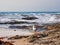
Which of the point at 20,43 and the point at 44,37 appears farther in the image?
the point at 44,37

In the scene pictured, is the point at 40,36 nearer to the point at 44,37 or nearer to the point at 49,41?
the point at 44,37

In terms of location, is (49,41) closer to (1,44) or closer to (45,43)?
(45,43)

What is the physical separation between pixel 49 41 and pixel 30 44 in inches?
22.5

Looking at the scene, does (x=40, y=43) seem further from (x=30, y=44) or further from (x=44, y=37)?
(x=44, y=37)

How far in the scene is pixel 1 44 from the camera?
18.1ft

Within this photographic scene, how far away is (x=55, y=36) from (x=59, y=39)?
0.37 meters

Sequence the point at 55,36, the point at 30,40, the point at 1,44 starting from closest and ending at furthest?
the point at 1,44 → the point at 30,40 → the point at 55,36

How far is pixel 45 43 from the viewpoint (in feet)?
18.5

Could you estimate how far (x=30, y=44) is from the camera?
18.4ft

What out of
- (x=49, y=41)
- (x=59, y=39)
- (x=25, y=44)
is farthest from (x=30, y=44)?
(x=59, y=39)

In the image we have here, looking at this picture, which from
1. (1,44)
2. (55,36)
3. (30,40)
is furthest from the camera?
(55,36)

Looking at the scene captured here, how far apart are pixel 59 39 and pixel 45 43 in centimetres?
68

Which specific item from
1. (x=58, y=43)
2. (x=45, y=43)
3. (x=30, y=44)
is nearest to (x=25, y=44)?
(x=30, y=44)

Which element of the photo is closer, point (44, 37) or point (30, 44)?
point (30, 44)
